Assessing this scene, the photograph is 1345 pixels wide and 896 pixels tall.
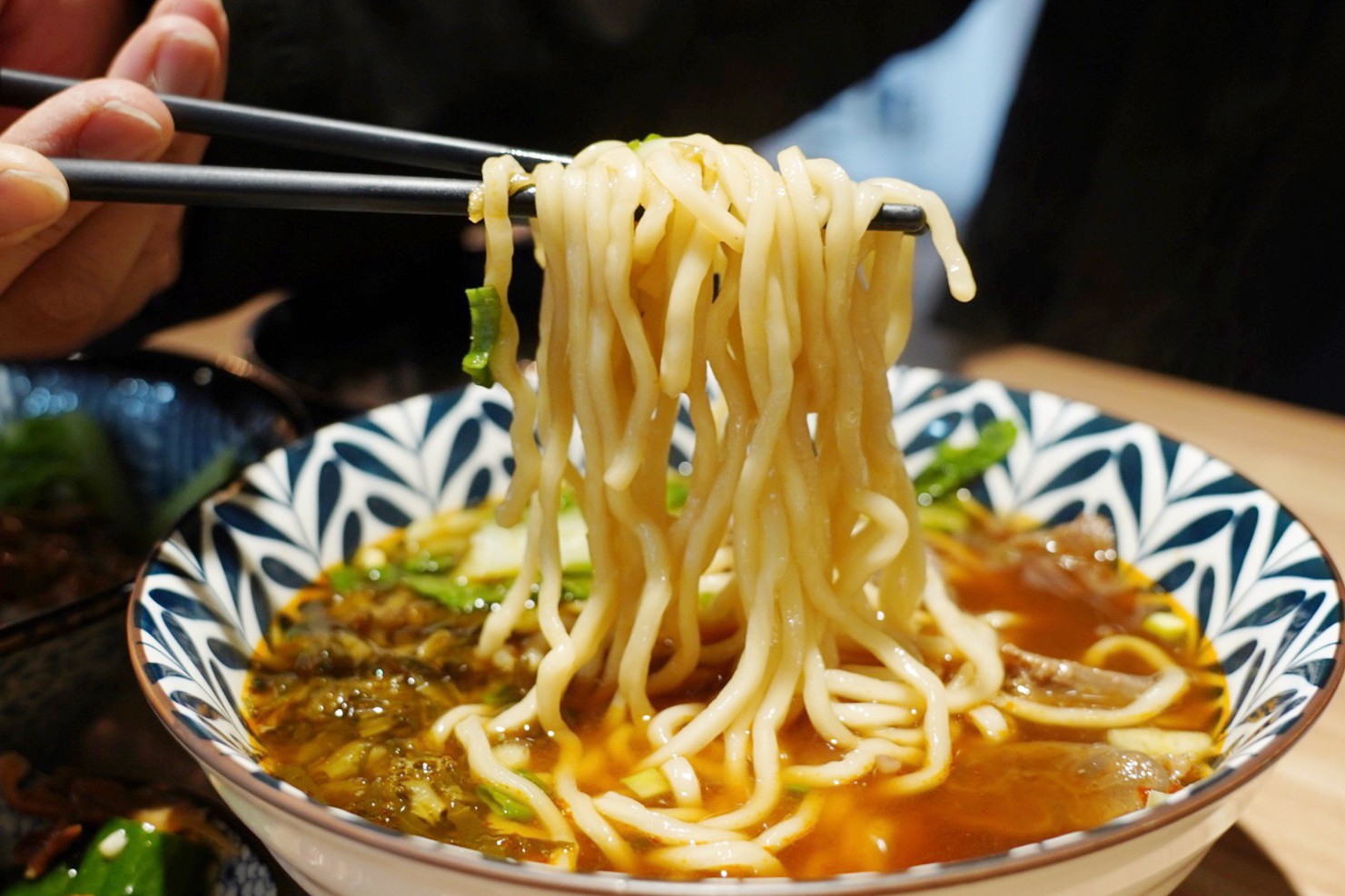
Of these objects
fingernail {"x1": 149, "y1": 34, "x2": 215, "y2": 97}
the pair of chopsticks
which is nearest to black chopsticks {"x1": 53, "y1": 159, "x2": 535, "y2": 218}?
the pair of chopsticks

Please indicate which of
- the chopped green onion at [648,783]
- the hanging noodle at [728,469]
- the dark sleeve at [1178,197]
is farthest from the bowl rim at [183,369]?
the dark sleeve at [1178,197]

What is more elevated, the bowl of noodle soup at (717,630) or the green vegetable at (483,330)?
the green vegetable at (483,330)

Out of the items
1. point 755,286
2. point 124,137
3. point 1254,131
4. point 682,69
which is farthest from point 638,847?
point 1254,131

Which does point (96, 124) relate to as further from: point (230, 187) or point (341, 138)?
point (230, 187)

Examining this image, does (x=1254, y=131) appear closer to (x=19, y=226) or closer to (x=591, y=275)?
(x=591, y=275)

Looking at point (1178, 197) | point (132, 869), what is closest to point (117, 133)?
point (132, 869)

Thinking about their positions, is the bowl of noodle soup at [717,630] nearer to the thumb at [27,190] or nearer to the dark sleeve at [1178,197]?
the thumb at [27,190]
